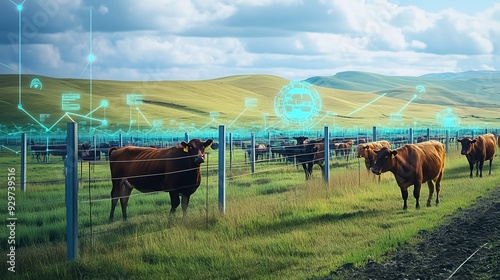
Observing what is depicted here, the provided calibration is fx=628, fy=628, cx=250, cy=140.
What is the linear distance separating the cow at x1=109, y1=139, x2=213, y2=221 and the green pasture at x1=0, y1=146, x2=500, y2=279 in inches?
18.2

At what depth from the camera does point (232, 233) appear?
10281 millimetres

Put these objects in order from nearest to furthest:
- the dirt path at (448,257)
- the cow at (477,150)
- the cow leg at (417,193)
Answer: the dirt path at (448,257) → the cow leg at (417,193) → the cow at (477,150)

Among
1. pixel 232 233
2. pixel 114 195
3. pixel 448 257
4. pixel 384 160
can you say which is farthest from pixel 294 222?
pixel 114 195

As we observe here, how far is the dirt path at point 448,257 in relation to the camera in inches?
297

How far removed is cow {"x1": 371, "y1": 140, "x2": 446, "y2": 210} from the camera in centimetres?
1342

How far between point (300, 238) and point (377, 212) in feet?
11.1

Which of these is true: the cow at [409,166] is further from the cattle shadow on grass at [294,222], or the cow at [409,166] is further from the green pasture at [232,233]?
the cattle shadow on grass at [294,222]

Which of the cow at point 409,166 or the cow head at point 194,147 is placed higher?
the cow head at point 194,147

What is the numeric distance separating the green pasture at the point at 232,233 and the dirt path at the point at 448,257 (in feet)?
0.90

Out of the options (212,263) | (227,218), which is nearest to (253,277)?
(212,263)

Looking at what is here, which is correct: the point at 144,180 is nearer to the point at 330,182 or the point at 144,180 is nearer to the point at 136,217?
the point at 136,217

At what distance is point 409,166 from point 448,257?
5374 mm
